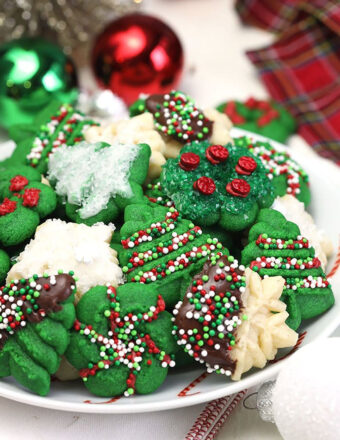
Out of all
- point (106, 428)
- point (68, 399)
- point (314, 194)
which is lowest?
point (106, 428)

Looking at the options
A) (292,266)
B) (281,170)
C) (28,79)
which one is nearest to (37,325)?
(292,266)

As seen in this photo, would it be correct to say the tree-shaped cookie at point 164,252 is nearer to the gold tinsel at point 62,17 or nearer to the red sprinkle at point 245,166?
the red sprinkle at point 245,166

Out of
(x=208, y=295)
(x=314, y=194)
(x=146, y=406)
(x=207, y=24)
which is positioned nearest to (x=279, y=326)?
(x=208, y=295)

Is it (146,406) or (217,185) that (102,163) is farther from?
(146,406)

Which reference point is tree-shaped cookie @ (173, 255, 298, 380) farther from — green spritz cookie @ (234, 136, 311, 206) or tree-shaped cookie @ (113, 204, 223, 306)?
green spritz cookie @ (234, 136, 311, 206)

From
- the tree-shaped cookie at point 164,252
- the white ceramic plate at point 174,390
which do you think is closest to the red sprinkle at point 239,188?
the tree-shaped cookie at point 164,252
